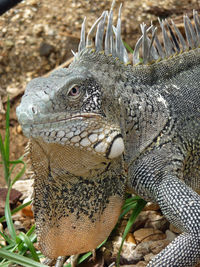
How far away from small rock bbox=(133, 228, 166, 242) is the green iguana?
754mm

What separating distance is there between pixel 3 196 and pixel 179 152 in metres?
2.36

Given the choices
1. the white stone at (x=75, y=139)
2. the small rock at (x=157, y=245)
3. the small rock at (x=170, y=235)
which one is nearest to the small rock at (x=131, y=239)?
the small rock at (x=157, y=245)

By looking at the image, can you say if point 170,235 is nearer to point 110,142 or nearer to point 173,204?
point 173,204

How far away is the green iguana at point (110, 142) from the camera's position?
3.20 metres

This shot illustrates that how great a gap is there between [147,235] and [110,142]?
1594 millimetres

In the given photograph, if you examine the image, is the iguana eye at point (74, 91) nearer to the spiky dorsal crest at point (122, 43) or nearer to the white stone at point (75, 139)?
the white stone at point (75, 139)

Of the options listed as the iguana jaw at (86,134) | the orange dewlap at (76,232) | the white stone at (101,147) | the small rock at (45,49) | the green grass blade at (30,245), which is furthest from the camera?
the small rock at (45,49)

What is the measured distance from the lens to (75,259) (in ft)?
13.9

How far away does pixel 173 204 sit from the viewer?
11.1 ft

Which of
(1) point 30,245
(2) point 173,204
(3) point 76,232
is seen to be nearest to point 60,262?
(1) point 30,245

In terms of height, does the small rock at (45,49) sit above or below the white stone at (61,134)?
below

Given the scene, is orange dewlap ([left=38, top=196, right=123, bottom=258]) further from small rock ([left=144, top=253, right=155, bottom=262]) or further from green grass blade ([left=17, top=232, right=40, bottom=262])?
small rock ([left=144, top=253, right=155, bottom=262])

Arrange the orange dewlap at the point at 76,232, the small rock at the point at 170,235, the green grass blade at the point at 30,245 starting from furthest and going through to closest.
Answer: the small rock at the point at 170,235 < the green grass blade at the point at 30,245 < the orange dewlap at the point at 76,232

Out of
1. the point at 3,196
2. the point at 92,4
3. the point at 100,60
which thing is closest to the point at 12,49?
the point at 92,4
